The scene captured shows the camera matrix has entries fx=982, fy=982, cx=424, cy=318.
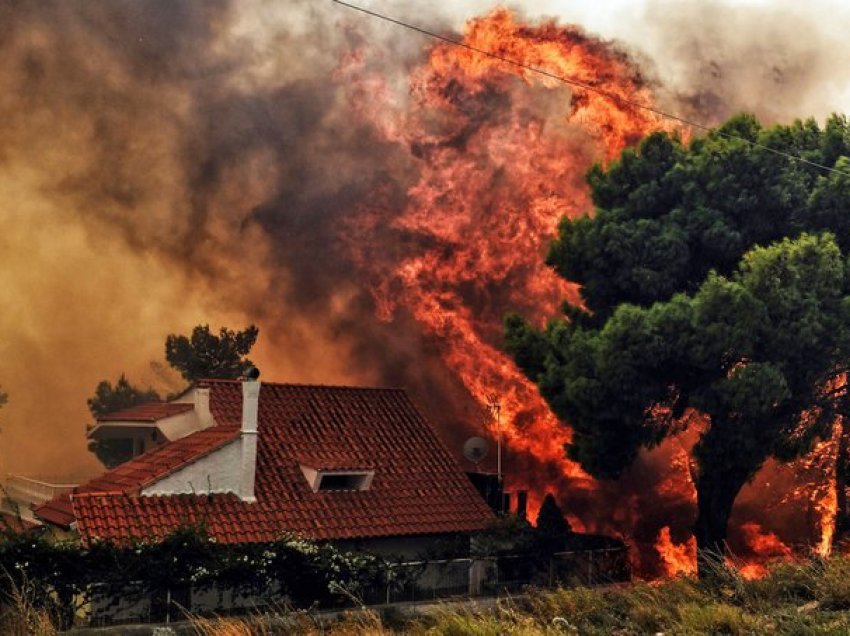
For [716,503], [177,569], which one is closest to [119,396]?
[177,569]

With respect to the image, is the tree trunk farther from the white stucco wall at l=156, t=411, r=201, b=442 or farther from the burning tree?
the white stucco wall at l=156, t=411, r=201, b=442

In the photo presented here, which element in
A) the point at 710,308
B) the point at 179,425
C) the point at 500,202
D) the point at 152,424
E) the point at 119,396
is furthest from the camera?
the point at 119,396

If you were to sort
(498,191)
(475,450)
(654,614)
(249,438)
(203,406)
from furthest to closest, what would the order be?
(498,191), (475,450), (203,406), (249,438), (654,614)

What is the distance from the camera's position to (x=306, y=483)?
30203mm

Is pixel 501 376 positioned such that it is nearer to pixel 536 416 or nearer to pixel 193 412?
pixel 536 416

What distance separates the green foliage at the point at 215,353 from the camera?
184ft

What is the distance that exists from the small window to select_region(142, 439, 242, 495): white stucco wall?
9.99 feet

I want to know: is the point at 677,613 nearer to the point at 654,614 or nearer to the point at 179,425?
the point at 654,614

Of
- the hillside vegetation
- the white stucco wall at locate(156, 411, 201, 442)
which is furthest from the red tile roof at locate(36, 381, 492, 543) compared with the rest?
the hillside vegetation

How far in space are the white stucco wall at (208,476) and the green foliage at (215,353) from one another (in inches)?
1065

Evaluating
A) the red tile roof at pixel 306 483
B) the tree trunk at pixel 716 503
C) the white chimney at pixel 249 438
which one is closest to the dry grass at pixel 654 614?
the red tile roof at pixel 306 483

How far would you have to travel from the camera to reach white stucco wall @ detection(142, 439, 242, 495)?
91.2 ft

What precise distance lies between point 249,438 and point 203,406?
5.46 meters

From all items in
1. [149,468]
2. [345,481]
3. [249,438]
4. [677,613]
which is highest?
[249,438]
